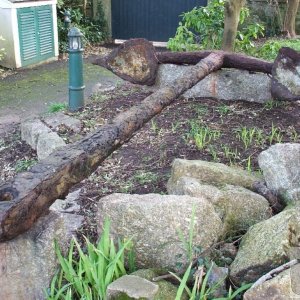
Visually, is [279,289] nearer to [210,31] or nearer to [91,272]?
[91,272]

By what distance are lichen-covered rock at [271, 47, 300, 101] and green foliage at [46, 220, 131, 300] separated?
2426 mm

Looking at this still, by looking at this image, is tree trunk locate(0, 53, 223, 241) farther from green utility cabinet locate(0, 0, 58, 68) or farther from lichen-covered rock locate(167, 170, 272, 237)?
green utility cabinet locate(0, 0, 58, 68)

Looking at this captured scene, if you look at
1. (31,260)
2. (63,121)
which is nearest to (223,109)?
(63,121)

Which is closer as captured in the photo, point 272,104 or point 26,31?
point 272,104

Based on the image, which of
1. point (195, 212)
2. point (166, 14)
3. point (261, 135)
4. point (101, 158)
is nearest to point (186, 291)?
point (195, 212)

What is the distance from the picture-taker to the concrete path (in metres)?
5.54

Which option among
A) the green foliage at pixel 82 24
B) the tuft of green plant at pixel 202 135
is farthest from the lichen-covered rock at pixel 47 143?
the green foliage at pixel 82 24

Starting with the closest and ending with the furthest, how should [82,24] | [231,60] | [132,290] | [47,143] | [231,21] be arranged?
1. [132,290]
2. [47,143]
3. [231,60]
4. [231,21]
5. [82,24]

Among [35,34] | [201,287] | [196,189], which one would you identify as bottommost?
[35,34]

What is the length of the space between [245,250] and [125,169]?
1.43 m

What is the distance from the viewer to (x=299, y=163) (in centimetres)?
250

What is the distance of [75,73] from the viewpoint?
15.4 feet

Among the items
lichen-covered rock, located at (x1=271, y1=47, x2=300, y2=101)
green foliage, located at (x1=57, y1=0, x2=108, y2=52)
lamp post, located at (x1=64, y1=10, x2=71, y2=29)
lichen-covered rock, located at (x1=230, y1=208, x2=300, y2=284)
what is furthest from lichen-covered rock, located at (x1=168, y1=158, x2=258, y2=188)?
lamp post, located at (x1=64, y1=10, x2=71, y2=29)

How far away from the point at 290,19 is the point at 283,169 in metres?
8.08
